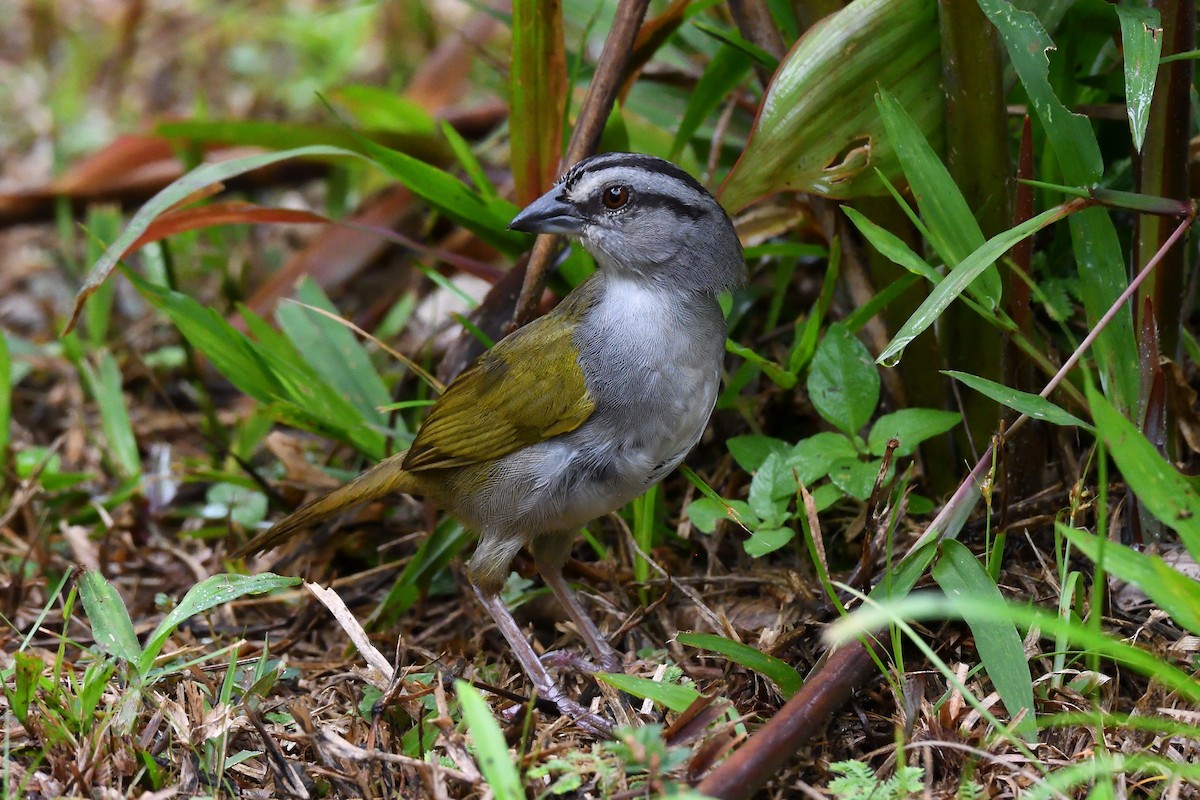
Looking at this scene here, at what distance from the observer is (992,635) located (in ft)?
9.40

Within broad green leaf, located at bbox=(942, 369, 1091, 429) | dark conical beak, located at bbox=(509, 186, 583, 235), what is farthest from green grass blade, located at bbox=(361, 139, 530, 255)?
broad green leaf, located at bbox=(942, 369, 1091, 429)

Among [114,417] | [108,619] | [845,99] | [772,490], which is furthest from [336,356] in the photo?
[845,99]

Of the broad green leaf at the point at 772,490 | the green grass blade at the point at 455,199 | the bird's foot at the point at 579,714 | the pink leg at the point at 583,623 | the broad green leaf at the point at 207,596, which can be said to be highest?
the green grass blade at the point at 455,199

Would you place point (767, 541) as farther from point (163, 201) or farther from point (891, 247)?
point (163, 201)

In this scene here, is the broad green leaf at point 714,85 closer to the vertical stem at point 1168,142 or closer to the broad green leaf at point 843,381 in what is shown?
the broad green leaf at point 843,381

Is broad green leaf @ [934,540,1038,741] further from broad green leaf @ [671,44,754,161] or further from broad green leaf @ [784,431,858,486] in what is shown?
broad green leaf @ [671,44,754,161]

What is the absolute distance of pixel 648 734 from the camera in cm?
234

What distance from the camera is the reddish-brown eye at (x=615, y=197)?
141 inches

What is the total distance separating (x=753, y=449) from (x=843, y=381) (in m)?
0.38

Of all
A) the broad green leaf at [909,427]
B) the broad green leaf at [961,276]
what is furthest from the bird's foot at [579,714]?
the broad green leaf at [961,276]

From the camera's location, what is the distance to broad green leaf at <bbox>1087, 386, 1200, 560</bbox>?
247 centimetres

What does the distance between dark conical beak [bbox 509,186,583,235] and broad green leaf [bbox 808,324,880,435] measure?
0.82 metres

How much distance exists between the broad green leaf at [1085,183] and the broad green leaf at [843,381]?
2.02 ft

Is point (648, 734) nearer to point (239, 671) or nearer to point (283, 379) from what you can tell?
point (239, 671)
